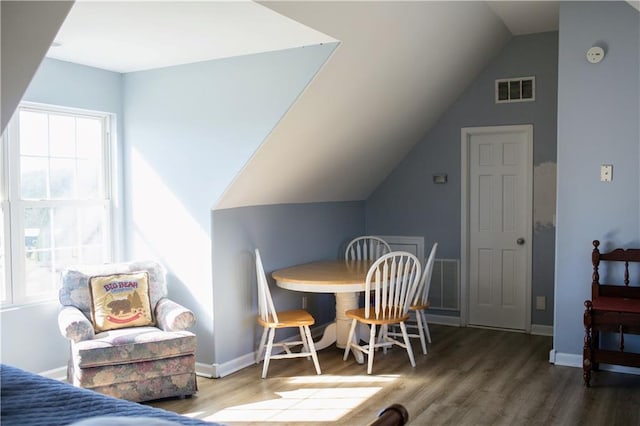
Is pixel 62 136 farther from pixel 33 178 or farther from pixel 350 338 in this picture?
pixel 350 338

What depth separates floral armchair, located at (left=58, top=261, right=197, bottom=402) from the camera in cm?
372

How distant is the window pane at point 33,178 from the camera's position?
167 inches

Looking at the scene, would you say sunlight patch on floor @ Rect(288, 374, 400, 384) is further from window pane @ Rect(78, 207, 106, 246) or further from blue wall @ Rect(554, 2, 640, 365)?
window pane @ Rect(78, 207, 106, 246)

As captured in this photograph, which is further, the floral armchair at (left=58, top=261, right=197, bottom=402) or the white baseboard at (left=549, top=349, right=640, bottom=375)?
the white baseboard at (left=549, top=349, right=640, bottom=375)

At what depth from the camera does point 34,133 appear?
4.30 m

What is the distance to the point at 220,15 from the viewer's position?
3.31 meters

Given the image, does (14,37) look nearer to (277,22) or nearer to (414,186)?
(277,22)

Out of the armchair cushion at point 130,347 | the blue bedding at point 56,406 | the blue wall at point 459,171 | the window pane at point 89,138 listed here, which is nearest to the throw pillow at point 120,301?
the armchair cushion at point 130,347

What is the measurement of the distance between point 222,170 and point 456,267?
2733 mm

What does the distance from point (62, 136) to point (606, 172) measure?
153 inches

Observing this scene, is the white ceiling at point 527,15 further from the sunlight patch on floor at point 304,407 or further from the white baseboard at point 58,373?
the white baseboard at point 58,373

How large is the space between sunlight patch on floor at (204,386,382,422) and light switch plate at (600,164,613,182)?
213 centimetres

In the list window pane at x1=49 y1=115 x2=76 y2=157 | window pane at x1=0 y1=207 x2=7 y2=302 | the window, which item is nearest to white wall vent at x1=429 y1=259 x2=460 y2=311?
the window

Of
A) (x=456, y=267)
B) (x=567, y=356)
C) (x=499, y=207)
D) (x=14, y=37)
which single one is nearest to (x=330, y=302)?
(x=456, y=267)
